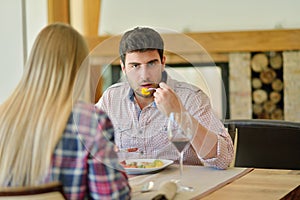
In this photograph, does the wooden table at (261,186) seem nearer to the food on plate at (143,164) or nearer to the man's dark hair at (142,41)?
the food on plate at (143,164)

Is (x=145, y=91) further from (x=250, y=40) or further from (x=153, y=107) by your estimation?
(x=250, y=40)

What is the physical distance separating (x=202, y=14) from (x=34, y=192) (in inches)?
169

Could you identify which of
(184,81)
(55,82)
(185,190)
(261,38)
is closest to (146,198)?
(185,190)


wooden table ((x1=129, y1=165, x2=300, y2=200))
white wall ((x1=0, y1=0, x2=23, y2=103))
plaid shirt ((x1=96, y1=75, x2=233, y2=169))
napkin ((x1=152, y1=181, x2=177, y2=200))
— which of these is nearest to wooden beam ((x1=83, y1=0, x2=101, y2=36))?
white wall ((x1=0, y1=0, x2=23, y2=103))

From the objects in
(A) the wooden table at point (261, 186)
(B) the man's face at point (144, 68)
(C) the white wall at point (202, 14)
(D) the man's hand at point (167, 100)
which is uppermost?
(C) the white wall at point (202, 14)

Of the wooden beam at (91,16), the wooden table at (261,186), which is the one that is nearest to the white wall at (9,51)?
the wooden beam at (91,16)

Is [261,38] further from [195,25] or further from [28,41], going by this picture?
[28,41]

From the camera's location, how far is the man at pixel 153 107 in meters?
2.24

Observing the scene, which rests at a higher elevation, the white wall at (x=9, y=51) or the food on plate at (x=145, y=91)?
the white wall at (x=9, y=51)

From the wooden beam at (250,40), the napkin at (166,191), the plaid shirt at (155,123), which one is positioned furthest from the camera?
the wooden beam at (250,40)

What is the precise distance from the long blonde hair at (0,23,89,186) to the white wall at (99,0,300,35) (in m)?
3.99

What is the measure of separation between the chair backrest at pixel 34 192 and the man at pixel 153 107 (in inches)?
28.5

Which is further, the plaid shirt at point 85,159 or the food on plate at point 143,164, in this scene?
the food on plate at point 143,164

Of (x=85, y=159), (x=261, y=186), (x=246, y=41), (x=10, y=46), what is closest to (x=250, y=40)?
(x=246, y=41)
